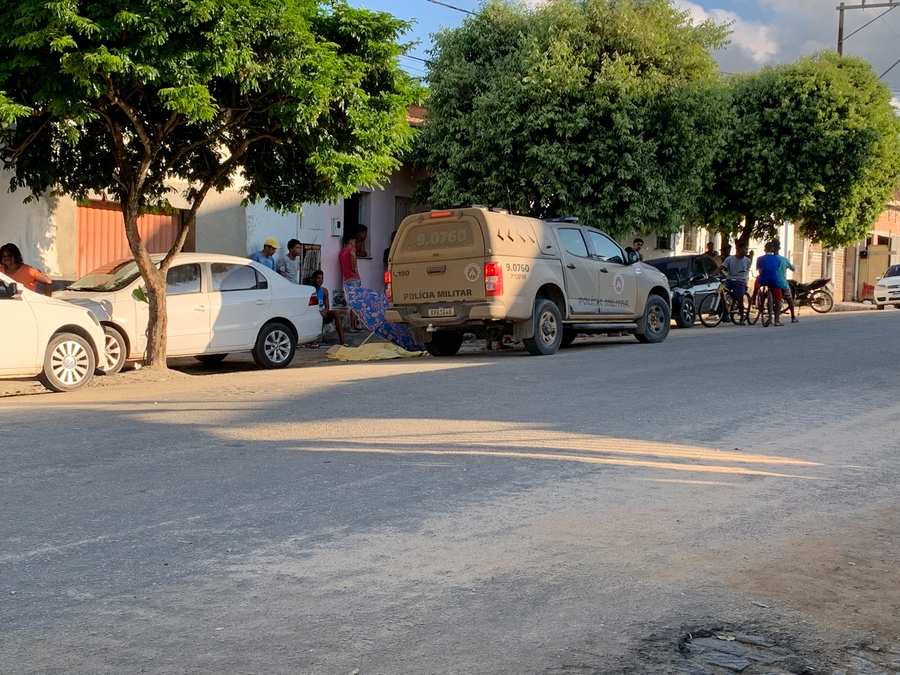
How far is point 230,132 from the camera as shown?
14.8 metres

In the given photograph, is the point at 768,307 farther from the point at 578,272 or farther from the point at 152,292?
the point at 152,292

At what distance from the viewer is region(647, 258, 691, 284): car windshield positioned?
85.1ft

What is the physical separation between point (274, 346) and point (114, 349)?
252 cm

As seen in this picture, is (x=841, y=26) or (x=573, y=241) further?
(x=841, y=26)

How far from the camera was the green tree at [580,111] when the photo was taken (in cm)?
2333

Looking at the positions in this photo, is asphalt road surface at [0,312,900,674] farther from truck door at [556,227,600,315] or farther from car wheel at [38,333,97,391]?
truck door at [556,227,600,315]

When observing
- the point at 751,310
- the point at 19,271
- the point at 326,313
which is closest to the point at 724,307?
the point at 751,310

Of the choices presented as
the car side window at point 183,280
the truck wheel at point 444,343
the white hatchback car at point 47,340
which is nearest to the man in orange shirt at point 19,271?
the car side window at point 183,280

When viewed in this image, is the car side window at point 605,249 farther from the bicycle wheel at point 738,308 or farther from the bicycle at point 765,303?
the bicycle wheel at point 738,308

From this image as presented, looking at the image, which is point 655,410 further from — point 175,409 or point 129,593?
point 129,593

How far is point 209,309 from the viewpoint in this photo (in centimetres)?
1552

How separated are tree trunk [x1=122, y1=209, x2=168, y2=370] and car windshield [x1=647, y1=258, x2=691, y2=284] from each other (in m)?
14.3

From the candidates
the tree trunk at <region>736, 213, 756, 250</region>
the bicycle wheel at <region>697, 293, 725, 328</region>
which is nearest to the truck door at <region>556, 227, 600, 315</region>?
the bicycle wheel at <region>697, 293, 725, 328</region>

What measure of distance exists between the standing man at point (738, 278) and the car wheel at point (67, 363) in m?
16.8
